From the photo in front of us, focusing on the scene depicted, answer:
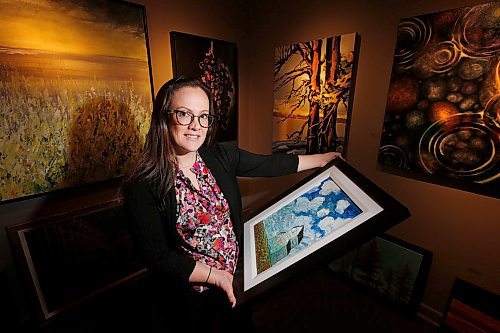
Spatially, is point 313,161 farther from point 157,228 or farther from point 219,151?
point 157,228

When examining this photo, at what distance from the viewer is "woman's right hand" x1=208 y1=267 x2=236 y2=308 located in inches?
34.5

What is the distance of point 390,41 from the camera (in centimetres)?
148

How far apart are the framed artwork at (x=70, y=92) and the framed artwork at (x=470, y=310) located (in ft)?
7.38

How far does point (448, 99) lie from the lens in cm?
129

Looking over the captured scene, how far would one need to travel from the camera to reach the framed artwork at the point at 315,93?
65.3 inches

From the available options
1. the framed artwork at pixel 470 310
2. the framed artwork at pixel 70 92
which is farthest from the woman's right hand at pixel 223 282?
the framed artwork at pixel 470 310

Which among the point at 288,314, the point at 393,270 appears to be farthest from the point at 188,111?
the point at 393,270

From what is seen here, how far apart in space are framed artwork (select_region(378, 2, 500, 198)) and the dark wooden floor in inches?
39.8

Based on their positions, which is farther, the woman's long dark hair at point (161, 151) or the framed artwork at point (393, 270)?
the framed artwork at point (393, 270)

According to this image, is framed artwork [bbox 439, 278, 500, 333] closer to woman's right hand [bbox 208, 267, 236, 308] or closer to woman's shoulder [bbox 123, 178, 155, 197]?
woman's right hand [bbox 208, 267, 236, 308]

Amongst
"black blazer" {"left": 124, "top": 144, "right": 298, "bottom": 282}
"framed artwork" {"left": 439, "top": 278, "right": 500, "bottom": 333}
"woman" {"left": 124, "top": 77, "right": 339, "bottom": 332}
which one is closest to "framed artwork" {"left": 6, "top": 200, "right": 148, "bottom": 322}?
"woman" {"left": 124, "top": 77, "right": 339, "bottom": 332}

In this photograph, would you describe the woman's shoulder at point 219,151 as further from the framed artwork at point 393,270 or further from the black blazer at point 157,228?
the framed artwork at point 393,270

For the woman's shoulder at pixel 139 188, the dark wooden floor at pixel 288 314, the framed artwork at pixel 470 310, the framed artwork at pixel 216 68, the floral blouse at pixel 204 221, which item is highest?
the framed artwork at pixel 216 68

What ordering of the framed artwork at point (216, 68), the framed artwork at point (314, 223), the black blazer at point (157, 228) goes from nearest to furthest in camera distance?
the framed artwork at point (314, 223)
the black blazer at point (157, 228)
the framed artwork at point (216, 68)
